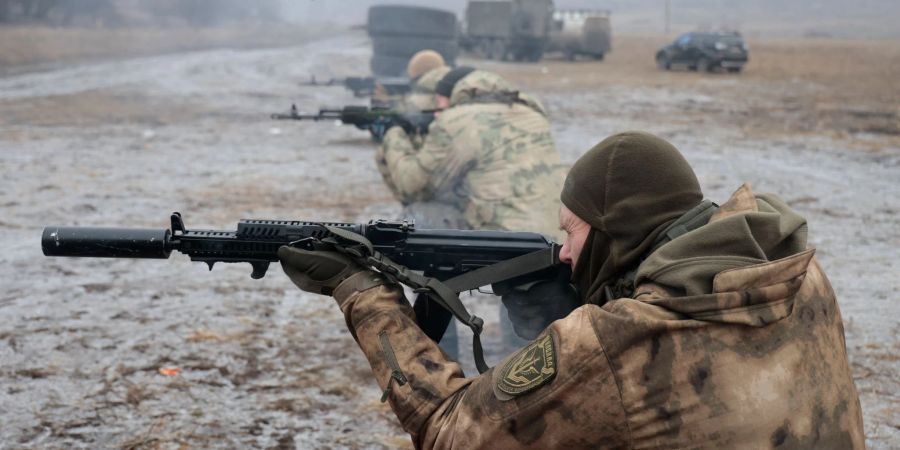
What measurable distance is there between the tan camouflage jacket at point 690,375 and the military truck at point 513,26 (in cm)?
2876

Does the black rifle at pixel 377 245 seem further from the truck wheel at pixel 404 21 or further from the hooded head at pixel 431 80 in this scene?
the truck wheel at pixel 404 21

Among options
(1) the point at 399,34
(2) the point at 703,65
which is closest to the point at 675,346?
(1) the point at 399,34

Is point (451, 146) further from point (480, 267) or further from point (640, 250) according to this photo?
point (640, 250)

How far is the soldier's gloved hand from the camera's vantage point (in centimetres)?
252

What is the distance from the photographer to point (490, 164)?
526 cm

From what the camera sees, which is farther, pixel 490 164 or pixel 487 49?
pixel 487 49

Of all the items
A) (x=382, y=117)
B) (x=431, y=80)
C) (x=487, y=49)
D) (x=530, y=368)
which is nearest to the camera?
(x=530, y=368)

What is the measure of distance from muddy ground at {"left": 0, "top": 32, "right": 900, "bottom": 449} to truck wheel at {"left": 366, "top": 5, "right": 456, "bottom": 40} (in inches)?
74.0

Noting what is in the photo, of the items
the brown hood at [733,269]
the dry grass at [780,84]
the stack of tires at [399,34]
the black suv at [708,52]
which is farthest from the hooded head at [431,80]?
the black suv at [708,52]

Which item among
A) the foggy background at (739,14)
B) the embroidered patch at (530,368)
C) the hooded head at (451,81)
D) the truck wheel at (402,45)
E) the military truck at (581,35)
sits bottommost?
the foggy background at (739,14)

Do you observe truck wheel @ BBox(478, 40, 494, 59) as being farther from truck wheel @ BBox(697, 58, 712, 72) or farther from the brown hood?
the brown hood

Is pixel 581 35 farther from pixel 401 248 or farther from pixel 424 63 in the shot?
pixel 401 248

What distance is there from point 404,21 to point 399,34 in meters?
0.29

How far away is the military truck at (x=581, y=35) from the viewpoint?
99.9 ft
